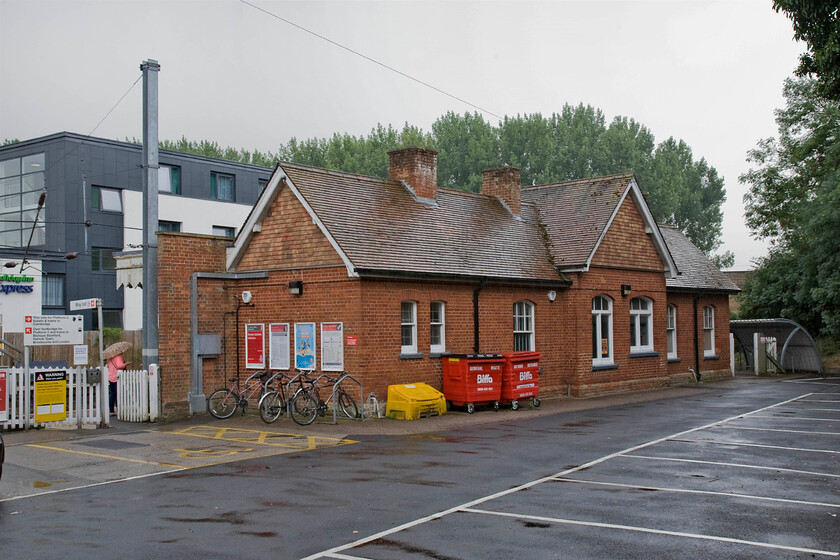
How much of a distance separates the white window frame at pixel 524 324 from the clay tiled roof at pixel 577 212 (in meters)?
1.91

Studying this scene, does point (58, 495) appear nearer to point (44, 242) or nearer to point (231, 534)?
point (231, 534)

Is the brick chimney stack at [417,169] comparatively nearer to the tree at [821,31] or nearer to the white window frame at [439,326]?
the white window frame at [439,326]

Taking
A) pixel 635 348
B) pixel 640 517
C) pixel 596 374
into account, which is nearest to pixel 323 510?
pixel 640 517

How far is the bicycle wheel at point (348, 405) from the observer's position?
18.8m

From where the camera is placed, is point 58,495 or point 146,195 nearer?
point 58,495

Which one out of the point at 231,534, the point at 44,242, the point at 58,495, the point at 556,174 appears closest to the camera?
the point at 231,534

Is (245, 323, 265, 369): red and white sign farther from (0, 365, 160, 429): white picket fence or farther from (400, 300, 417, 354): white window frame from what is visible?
(400, 300, 417, 354): white window frame

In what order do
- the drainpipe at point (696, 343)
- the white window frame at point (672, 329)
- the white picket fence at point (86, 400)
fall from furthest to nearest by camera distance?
the drainpipe at point (696, 343), the white window frame at point (672, 329), the white picket fence at point (86, 400)

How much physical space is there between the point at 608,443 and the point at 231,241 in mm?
11787

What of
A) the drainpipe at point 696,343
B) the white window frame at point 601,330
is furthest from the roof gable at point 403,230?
the drainpipe at point 696,343

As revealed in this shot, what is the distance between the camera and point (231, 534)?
8.61 meters

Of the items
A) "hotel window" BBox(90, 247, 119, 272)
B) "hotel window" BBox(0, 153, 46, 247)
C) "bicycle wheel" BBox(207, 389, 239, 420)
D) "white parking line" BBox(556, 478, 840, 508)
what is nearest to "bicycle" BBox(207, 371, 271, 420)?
"bicycle wheel" BBox(207, 389, 239, 420)

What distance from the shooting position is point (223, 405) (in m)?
20.0

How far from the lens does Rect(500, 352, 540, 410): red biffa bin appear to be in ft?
68.8
